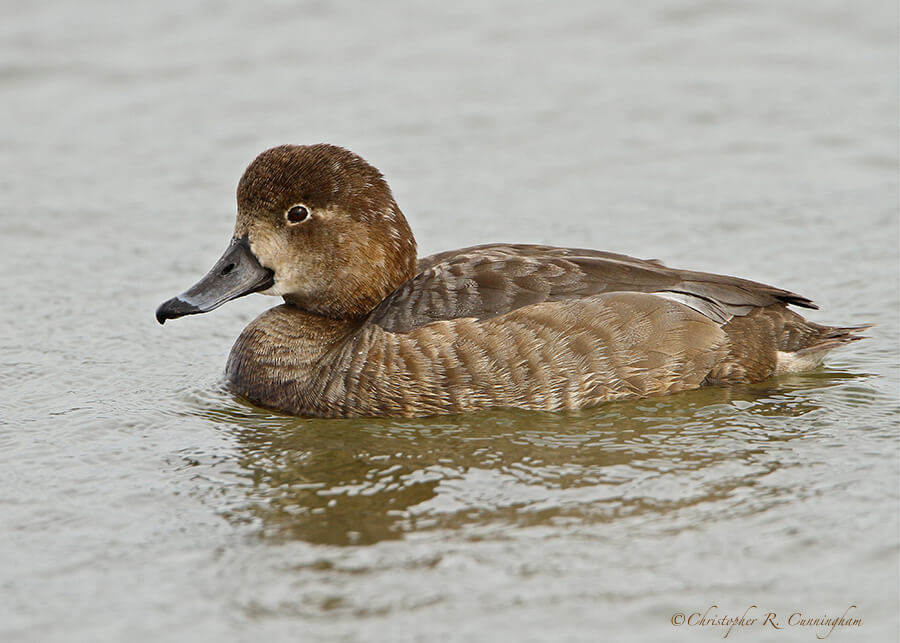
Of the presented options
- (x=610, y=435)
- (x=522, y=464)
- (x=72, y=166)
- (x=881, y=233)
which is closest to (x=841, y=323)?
(x=881, y=233)

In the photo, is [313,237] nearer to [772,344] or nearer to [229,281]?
[229,281]

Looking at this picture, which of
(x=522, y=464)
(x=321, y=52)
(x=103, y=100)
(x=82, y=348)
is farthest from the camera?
(x=321, y=52)

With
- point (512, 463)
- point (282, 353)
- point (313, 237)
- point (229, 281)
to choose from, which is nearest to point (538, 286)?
point (512, 463)

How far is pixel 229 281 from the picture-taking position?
6.47 meters

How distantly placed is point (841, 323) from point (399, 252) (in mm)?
2489

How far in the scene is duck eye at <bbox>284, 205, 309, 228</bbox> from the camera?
253 inches

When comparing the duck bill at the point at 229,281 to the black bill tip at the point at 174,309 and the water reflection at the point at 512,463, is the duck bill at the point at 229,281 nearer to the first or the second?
the black bill tip at the point at 174,309

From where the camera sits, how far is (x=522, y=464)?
18.3 ft

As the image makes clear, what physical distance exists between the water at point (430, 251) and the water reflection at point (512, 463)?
0.02 m

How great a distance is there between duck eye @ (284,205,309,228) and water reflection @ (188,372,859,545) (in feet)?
2.99

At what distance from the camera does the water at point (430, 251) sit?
14.9 feet

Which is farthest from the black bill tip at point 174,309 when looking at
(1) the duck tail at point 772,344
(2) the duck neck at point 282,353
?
(1) the duck tail at point 772,344

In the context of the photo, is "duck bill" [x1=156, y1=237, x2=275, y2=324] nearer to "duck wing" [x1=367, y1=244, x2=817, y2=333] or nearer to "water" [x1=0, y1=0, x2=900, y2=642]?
"water" [x1=0, y1=0, x2=900, y2=642]

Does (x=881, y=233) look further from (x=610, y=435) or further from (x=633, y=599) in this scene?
(x=633, y=599)
